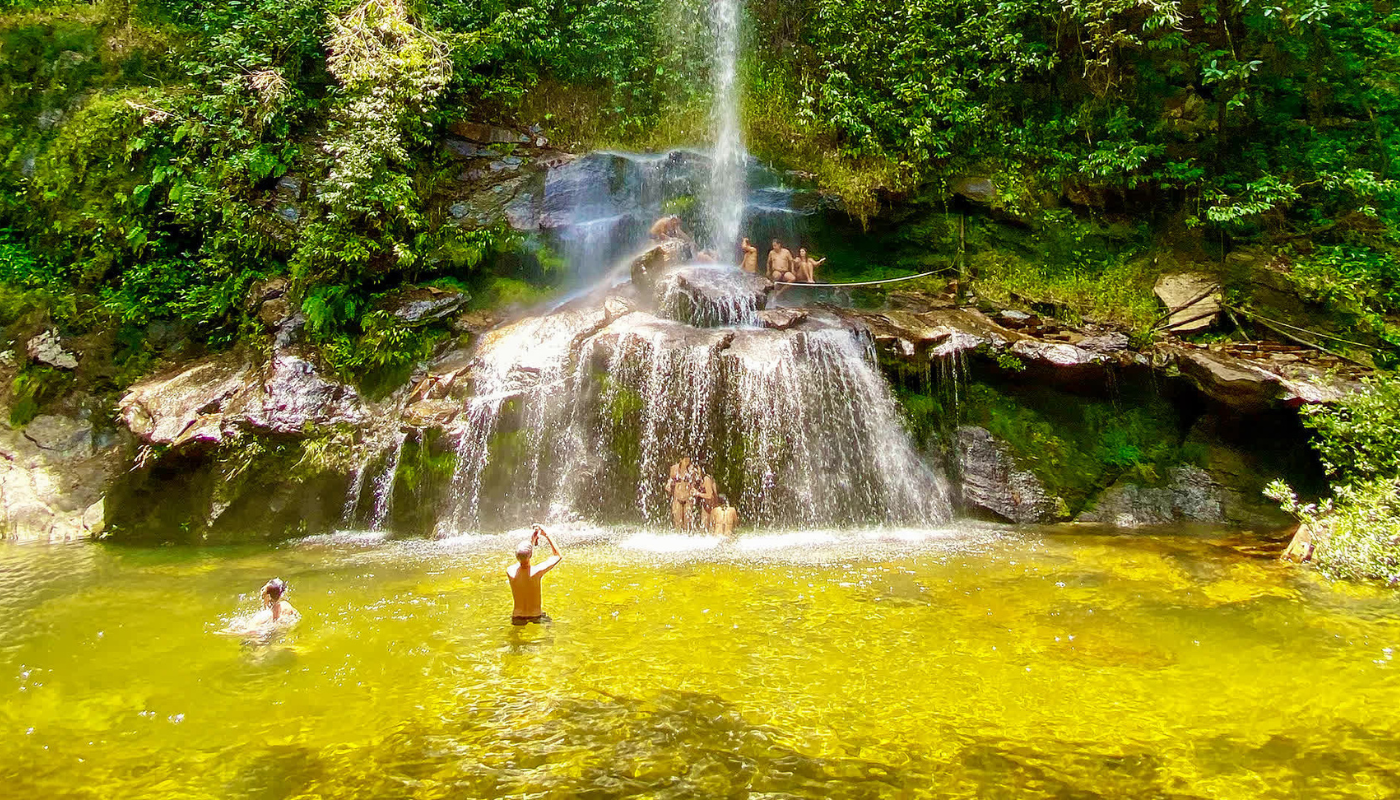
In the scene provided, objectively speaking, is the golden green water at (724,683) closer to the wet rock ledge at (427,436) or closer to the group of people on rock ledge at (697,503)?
the group of people on rock ledge at (697,503)

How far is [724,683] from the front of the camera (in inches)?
178

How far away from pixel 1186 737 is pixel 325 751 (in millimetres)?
4640

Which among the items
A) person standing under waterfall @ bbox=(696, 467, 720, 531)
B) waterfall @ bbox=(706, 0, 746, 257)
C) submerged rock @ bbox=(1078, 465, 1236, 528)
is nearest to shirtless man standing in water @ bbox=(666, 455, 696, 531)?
person standing under waterfall @ bbox=(696, 467, 720, 531)

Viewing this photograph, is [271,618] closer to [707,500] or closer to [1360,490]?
[707,500]

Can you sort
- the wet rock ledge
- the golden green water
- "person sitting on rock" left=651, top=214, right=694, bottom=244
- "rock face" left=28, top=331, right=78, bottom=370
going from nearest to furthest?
1. the golden green water
2. the wet rock ledge
3. "rock face" left=28, top=331, right=78, bottom=370
4. "person sitting on rock" left=651, top=214, right=694, bottom=244

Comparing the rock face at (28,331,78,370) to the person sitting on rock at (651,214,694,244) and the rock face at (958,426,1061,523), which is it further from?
the rock face at (958,426,1061,523)

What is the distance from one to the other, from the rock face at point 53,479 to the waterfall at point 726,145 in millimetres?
11036

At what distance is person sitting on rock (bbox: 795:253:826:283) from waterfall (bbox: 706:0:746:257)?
63.6 inches

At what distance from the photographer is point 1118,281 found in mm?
11844

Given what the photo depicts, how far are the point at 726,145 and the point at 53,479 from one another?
1330 cm

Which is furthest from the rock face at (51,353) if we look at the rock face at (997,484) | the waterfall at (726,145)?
the rock face at (997,484)

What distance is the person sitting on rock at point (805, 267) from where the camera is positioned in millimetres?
13375

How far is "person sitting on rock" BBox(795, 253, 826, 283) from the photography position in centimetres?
1338

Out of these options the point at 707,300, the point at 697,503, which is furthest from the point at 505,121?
the point at 697,503
